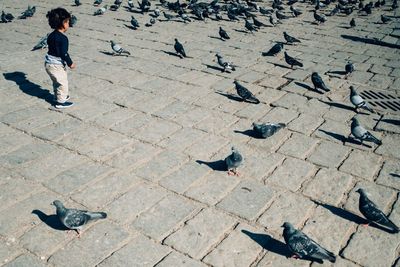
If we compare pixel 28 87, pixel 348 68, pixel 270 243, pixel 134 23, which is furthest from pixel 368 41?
pixel 28 87

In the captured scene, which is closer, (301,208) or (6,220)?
(6,220)

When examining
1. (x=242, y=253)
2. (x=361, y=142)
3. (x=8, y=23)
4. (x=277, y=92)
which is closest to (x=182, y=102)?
(x=277, y=92)

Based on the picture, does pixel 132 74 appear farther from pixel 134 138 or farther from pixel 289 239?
pixel 289 239

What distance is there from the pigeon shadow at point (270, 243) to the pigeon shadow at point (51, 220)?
2.14m

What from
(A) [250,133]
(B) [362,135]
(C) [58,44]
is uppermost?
(C) [58,44]

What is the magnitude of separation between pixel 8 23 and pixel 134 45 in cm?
507

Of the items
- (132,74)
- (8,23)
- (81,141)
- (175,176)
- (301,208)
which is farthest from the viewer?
(8,23)

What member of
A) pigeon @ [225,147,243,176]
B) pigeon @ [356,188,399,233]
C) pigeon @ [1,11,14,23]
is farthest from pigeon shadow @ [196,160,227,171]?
pigeon @ [1,11,14,23]

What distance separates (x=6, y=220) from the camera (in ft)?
13.8

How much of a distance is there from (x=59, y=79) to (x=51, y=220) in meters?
3.14

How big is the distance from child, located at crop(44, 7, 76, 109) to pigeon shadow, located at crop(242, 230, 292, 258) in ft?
14.4

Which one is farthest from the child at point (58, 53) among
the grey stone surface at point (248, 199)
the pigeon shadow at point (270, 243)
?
the pigeon shadow at point (270, 243)

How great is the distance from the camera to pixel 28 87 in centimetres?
762

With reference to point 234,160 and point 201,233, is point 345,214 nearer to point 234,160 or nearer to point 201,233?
point 234,160
